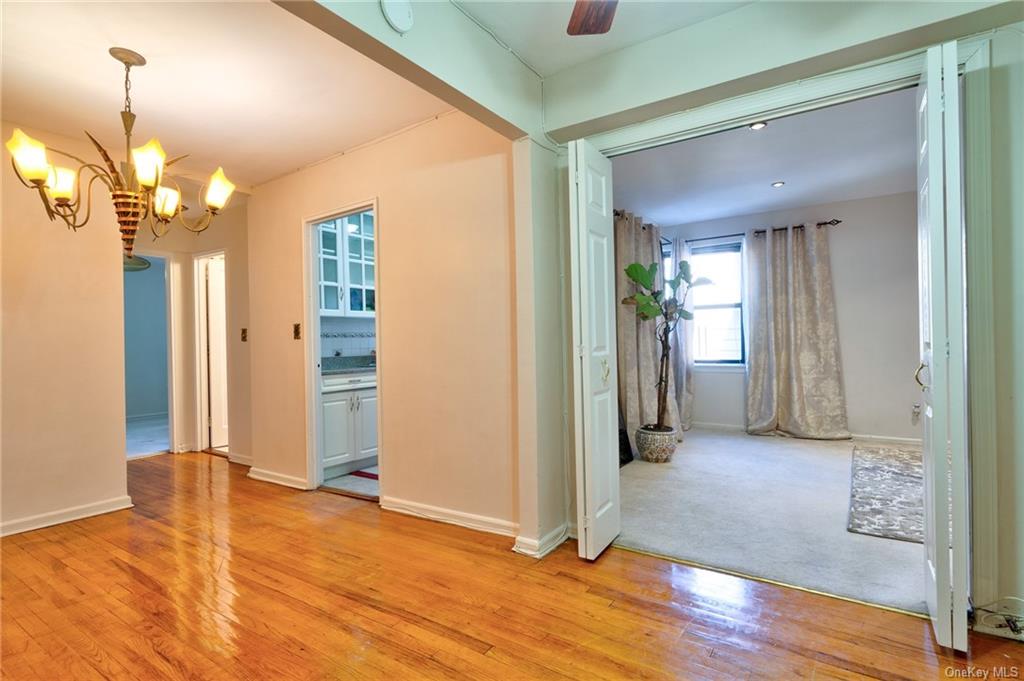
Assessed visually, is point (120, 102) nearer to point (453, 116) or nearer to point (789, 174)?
point (453, 116)

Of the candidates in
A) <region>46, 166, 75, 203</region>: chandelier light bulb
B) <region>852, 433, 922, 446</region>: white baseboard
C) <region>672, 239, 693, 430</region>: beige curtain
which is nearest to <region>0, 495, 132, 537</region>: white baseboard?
<region>46, 166, 75, 203</region>: chandelier light bulb

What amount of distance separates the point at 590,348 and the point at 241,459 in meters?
4.10

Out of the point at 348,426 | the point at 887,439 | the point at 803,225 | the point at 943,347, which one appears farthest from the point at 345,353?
the point at 887,439

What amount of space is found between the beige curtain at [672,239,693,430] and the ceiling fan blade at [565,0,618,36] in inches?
186

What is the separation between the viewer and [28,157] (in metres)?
2.12

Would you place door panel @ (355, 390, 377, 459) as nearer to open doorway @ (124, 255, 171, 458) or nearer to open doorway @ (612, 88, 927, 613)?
open doorway @ (612, 88, 927, 613)

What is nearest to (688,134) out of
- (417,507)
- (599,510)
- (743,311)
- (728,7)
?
(728,7)

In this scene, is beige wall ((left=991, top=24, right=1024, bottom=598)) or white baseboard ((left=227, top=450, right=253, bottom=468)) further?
white baseboard ((left=227, top=450, right=253, bottom=468))

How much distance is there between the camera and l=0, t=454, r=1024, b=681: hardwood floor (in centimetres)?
167

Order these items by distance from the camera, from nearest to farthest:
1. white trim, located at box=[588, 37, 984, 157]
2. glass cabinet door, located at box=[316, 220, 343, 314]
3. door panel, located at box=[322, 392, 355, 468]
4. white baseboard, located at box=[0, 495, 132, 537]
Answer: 1. white trim, located at box=[588, 37, 984, 157]
2. white baseboard, located at box=[0, 495, 132, 537]
3. door panel, located at box=[322, 392, 355, 468]
4. glass cabinet door, located at box=[316, 220, 343, 314]

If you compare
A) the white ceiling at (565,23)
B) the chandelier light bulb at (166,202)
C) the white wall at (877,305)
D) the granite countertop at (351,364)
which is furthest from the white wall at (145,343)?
the white wall at (877,305)

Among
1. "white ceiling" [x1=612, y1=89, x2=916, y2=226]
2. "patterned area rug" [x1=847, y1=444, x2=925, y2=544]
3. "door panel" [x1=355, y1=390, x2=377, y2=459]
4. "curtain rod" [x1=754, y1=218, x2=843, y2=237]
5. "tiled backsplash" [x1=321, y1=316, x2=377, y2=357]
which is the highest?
"white ceiling" [x1=612, y1=89, x2=916, y2=226]

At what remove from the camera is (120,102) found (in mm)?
2822

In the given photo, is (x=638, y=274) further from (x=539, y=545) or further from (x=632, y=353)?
(x=539, y=545)
